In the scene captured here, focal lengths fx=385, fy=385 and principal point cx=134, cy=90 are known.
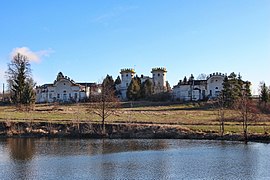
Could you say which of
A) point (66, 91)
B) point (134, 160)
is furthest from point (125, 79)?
point (134, 160)

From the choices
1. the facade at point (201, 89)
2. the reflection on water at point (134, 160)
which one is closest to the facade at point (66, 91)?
the facade at point (201, 89)

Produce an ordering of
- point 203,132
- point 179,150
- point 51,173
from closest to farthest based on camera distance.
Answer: point 51,173
point 179,150
point 203,132

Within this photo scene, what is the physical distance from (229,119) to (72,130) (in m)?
24.8

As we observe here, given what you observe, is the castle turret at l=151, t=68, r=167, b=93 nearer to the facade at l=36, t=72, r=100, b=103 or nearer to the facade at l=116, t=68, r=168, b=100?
the facade at l=116, t=68, r=168, b=100

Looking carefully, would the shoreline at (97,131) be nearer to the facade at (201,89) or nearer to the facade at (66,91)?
the facade at (201,89)

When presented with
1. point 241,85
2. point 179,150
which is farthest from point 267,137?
point 241,85

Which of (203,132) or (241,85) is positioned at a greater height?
(241,85)

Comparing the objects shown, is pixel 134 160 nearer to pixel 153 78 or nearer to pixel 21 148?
pixel 21 148

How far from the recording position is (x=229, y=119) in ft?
197

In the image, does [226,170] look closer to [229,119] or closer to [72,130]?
[72,130]

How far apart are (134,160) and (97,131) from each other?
2010 centimetres

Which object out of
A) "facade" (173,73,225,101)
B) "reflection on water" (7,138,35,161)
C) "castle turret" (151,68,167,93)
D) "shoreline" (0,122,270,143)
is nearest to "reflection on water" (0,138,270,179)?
"reflection on water" (7,138,35,161)

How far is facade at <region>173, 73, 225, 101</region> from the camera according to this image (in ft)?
308

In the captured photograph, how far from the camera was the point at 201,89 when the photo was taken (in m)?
96.3
